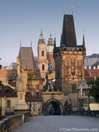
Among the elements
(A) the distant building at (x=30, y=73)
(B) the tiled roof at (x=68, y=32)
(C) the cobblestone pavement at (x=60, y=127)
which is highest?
(B) the tiled roof at (x=68, y=32)

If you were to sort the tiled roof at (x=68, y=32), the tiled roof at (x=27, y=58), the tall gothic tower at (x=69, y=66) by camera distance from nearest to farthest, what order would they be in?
1. the tall gothic tower at (x=69, y=66)
2. the tiled roof at (x=27, y=58)
3. the tiled roof at (x=68, y=32)

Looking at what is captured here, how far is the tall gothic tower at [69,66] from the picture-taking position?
117125 millimetres

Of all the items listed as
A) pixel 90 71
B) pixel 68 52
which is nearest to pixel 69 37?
pixel 68 52

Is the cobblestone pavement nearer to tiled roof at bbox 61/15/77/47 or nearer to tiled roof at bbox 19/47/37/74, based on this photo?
tiled roof at bbox 19/47/37/74

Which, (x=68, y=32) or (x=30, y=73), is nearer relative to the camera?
(x=30, y=73)

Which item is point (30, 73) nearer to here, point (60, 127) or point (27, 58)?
point (27, 58)

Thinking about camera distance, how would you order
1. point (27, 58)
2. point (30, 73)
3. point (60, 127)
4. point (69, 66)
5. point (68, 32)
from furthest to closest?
1. point (68, 32)
2. point (27, 58)
3. point (69, 66)
4. point (30, 73)
5. point (60, 127)

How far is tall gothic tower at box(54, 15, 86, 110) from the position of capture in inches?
4611

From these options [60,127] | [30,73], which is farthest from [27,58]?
[60,127]

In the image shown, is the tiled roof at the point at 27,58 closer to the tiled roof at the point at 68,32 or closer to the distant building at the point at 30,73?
the distant building at the point at 30,73

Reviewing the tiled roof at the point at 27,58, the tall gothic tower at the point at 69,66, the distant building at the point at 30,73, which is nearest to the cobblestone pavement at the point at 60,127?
the distant building at the point at 30,73

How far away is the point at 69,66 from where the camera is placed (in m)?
119

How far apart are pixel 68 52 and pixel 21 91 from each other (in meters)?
77.0

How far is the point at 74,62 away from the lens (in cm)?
11956
